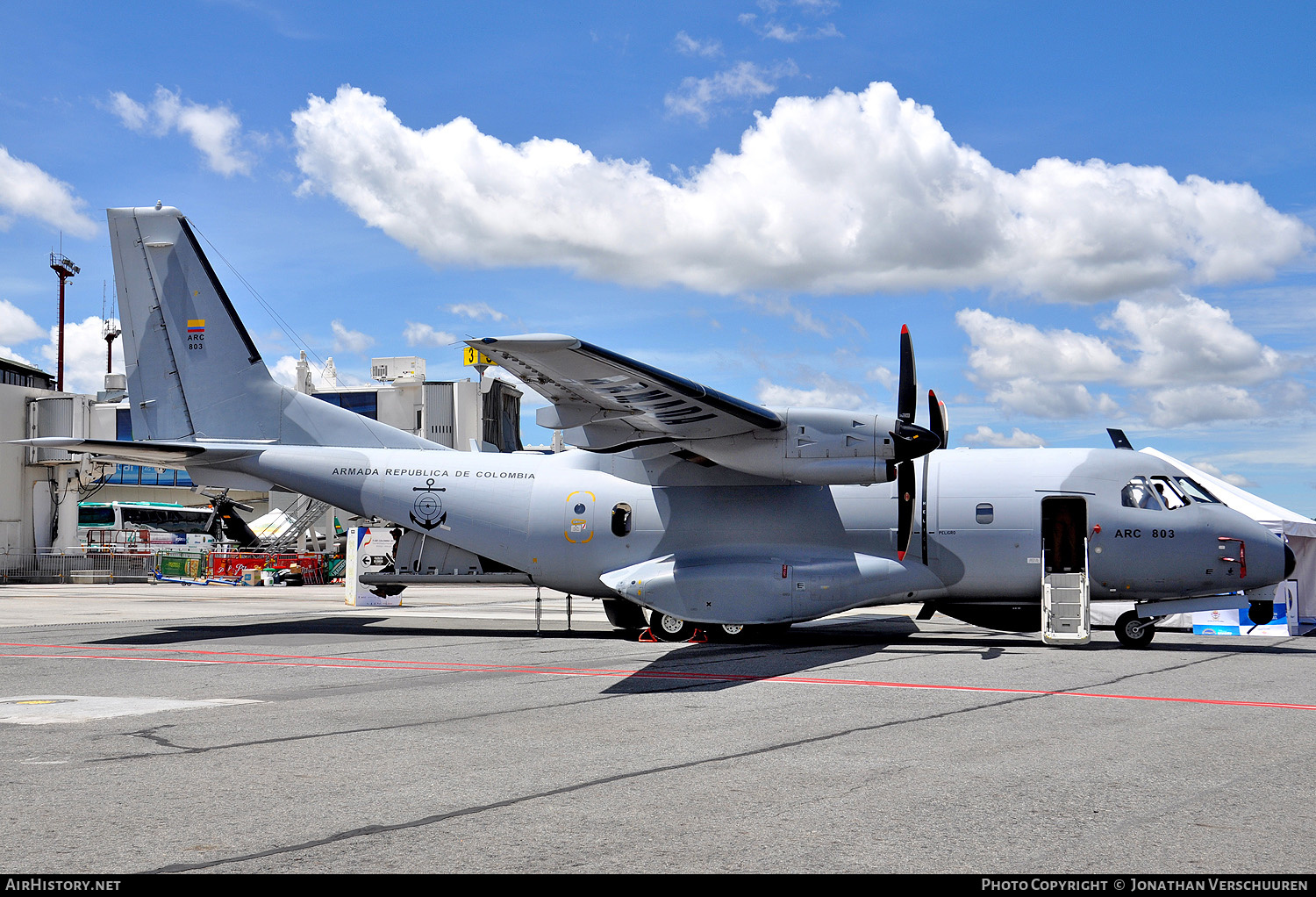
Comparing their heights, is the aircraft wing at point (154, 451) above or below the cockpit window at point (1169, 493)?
above

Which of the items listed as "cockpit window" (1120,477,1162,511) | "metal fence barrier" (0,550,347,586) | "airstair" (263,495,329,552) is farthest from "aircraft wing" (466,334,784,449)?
"airstair" (263,495,329,552)

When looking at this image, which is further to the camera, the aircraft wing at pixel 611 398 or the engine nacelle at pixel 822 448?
the engine nacelle at pixel 822 448

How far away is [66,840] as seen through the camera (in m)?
5.52

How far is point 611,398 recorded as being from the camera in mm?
15547

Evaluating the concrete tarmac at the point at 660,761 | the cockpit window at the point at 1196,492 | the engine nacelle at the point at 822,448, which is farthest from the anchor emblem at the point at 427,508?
the cockpit window at the point at 1196,492

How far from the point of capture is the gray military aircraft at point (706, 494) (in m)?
16.3

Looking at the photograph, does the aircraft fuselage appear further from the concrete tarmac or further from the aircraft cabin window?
the concrete tarmac

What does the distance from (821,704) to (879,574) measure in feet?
21.7

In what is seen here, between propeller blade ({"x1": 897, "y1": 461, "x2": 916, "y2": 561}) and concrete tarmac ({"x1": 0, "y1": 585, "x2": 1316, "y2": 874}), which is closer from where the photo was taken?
concrete tarmac ({"x1": 0, "y1": 585, "x2": 1316, "y2": 874})

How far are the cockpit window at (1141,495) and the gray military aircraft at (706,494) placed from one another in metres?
0.03

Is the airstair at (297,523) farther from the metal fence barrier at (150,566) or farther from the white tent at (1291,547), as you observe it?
the white tent at (1291,547)

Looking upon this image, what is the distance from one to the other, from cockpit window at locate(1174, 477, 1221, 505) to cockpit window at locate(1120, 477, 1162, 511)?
0.54 metres

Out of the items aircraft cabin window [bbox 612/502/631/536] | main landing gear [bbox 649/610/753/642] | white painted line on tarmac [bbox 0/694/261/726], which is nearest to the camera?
white painted line on tarmac [bbox 0/694/261/726]

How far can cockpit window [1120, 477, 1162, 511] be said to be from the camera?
17.2 m
